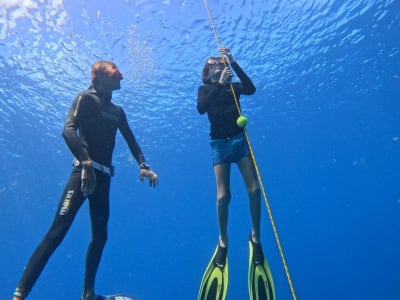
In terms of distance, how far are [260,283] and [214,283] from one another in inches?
31.7

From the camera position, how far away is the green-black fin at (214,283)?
5621 mm

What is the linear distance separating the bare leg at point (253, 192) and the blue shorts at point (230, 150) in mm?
139

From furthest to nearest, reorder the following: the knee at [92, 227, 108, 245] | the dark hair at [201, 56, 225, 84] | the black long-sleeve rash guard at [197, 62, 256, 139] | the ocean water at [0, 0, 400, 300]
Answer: the ocean water at [0, 0, 400, 300], the dark hair at [201, 56, 225, 84], the black long-sleeve rash guard at [197, 62, 256, 139], the knee at [92, 227, 108, 245]

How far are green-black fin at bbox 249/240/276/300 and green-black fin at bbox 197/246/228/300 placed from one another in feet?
1.50

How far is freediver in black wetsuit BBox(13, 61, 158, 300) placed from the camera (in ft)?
14.4

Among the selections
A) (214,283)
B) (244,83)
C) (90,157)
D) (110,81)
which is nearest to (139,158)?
(90,157)

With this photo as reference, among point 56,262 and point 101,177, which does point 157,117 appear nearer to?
point 101,177

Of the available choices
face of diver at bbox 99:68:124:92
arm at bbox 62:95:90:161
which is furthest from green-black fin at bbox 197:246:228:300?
face of diver at bbox 99:68:124:92

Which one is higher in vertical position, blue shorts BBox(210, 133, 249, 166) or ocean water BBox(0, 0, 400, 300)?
ocean water BBox(0, 0, 400, 300)

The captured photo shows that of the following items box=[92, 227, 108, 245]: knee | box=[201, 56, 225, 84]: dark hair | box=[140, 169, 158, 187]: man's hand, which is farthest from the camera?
box=[201, 56, 225, 84]: dark hair

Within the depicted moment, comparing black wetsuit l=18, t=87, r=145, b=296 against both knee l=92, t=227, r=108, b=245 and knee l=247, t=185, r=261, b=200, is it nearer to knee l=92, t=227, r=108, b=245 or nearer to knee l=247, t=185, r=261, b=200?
knee l=92, t=227, r=108, b=245

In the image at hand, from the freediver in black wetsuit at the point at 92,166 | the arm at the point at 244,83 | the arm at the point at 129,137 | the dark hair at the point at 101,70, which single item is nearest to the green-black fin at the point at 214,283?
the freediver in black wetsuit at the point at 92,166

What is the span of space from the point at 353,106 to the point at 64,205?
104 feet

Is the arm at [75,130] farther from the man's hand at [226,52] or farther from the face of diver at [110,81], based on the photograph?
the man's hand at [226,52]
